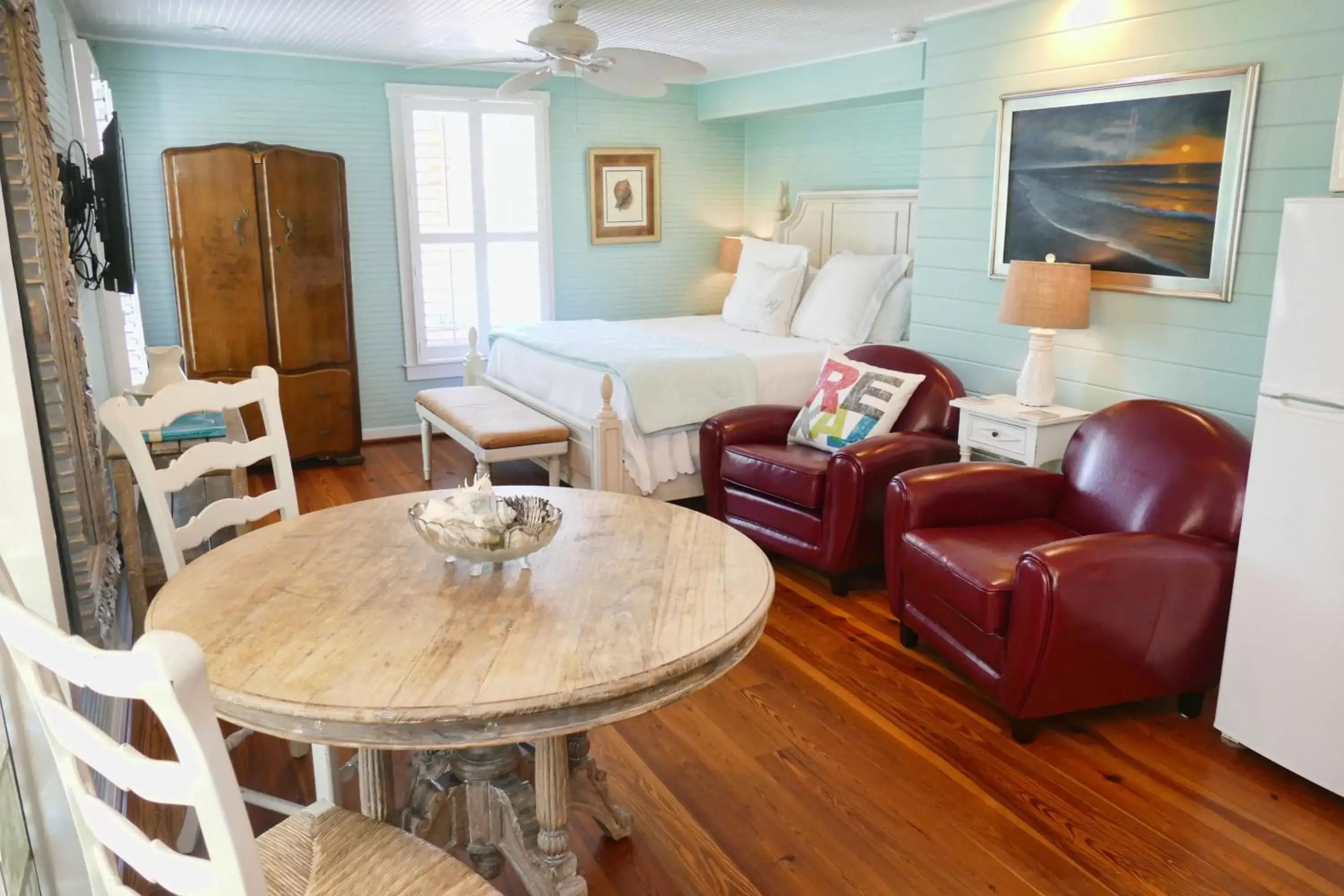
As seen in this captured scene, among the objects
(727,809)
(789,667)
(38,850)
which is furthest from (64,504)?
(789,667)

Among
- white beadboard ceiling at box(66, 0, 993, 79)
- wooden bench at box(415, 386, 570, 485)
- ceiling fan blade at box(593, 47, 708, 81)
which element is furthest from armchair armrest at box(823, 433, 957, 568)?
white beadboard ceiling at box(66, 0, 993, 79)

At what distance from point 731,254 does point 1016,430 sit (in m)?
3.56

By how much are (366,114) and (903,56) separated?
3.11 meters

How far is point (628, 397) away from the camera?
4176 mm

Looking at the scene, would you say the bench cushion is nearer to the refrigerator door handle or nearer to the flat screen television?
the flat screen television

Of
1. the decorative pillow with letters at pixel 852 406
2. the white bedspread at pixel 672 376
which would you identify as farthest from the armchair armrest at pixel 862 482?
the white bedspread at pixel 672 376

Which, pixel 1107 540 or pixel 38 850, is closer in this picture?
pixel 38 850

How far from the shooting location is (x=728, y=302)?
586cm

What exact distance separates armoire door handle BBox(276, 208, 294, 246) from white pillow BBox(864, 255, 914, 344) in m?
3.13

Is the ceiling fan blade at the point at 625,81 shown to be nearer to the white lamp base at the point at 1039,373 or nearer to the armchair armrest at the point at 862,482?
the armchair armrest at the point at 862,482

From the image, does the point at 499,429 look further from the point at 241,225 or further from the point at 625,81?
the point at 241,225

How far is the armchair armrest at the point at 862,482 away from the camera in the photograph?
136 inches

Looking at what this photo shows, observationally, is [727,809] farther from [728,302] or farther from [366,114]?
[366,114]

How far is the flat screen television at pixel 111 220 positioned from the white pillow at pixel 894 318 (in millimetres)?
3303
